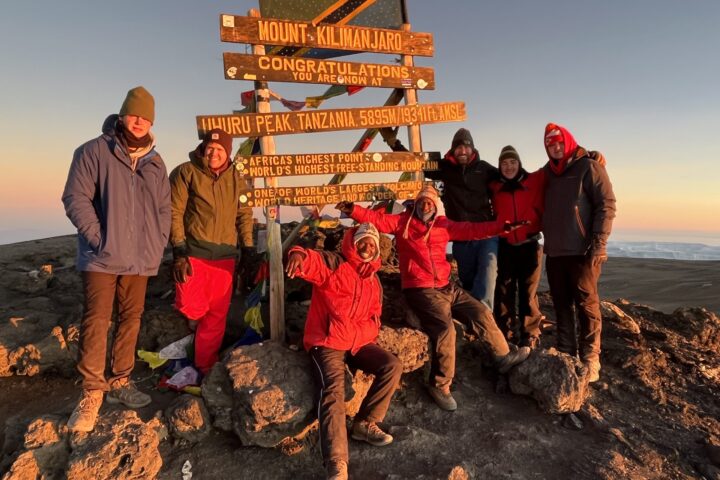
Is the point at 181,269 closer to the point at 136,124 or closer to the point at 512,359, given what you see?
the point at 136,124

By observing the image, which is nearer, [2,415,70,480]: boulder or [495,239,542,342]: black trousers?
[2,415,70,480]: boulder

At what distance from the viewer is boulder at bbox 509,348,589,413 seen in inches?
172

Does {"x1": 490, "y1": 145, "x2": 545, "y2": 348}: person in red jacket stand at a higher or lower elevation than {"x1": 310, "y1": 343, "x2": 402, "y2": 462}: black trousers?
higher

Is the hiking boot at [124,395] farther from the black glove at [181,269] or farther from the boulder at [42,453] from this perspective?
the black glove at [181,269]

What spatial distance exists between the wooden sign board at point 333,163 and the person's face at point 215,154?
0.32 metres

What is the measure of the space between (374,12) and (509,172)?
3048mm

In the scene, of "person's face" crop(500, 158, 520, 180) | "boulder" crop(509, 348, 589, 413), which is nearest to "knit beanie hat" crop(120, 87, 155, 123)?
"person's face" crop(500, 158, 520, 180)

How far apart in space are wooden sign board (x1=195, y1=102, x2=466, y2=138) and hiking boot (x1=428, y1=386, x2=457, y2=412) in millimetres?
3512

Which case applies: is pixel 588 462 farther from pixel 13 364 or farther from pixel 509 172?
pixel 13 364

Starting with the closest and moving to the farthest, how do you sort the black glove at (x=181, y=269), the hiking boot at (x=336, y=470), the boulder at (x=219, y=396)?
the hiking boot at (x=336, y=470) → the boulder at (x=219, y=396) → the black glove at (x=181, y=269)

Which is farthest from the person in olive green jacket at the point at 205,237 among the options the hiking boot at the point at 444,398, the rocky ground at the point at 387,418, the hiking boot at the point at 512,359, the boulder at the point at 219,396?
the hiking boot at the point at 512,359

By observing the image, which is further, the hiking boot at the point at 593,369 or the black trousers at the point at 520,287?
the black trousers at the point at 520,287

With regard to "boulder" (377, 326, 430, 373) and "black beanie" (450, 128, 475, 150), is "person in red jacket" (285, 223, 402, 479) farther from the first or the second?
"black beanie" (450, 128, 475, 150)

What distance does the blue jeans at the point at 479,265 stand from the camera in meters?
5.50
